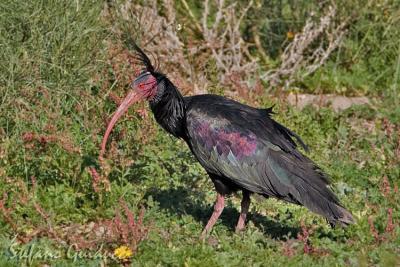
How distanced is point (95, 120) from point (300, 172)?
2110 mm

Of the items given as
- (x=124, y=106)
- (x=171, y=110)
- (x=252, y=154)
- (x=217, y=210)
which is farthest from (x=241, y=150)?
(x=124, y=106)

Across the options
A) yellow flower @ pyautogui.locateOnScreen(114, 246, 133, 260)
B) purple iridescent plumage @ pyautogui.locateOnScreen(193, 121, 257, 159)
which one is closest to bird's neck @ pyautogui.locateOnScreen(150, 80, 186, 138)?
purple iridescent plumage @ pyautogui.locateOnScreen(193, 121, 257, 159)

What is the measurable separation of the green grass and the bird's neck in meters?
0.46

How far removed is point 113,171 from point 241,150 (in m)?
1.20

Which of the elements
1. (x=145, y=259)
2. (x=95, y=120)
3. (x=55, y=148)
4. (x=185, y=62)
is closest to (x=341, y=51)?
(x=185, y=62)

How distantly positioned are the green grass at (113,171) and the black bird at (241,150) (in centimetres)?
31

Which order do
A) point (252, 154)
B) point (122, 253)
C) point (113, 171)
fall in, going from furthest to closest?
point (113, 171) < point (252, 154) < point (122, 253)

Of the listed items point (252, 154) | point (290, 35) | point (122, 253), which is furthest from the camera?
point (290, 35)

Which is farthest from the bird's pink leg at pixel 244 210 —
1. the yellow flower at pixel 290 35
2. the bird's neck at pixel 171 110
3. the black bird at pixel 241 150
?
the yellow flower at pixel 290 35

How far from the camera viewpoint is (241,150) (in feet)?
23.5

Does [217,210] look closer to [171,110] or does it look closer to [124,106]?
[171,110]

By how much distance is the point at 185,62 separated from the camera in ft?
34.4

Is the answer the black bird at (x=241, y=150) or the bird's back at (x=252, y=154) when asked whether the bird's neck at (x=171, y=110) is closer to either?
the black bird at (x=241, y=150)

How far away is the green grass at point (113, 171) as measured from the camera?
6.87m
